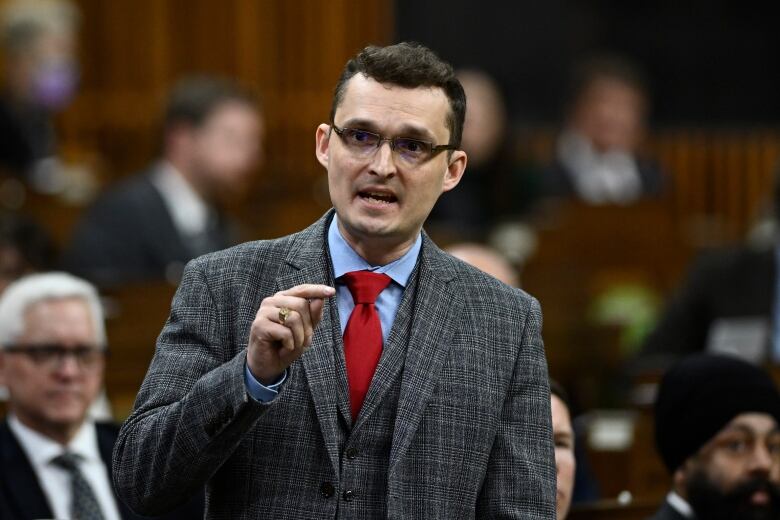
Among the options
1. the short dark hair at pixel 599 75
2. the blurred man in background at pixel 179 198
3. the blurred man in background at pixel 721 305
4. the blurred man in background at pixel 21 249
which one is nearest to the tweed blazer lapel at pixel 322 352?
the blurred man in background at pixel 21 249

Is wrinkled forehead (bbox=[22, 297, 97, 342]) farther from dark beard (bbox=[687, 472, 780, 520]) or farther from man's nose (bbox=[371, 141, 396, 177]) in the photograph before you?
man's nose (bbox=[371, 141, 396, 177])

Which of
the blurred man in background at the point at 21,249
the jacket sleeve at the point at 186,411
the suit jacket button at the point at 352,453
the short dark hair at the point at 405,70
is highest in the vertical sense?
the short dark hair at the point at 405,70

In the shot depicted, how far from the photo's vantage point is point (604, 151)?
9758mm

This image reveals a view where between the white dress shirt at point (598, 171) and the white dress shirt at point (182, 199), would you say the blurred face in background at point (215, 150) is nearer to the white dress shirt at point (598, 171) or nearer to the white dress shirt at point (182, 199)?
the white dress shirt at point (182, 199)

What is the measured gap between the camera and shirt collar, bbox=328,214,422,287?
2541 millimetres

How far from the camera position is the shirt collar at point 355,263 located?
254cm

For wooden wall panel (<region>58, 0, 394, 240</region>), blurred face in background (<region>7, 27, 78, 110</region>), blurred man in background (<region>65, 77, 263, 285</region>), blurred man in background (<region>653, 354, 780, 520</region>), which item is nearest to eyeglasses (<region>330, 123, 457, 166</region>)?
blurred man in background (<region>653, 354, 780, 520</region>)

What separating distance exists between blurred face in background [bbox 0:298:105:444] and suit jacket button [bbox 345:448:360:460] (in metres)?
1.69

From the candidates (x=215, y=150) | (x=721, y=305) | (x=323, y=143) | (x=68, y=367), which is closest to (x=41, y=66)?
(x=215, y=150)

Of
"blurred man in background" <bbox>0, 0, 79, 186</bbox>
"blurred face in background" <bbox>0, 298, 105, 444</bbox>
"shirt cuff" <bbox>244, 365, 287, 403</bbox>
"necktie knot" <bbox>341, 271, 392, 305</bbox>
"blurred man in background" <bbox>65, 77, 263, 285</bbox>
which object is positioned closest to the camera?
"shirt cuff" <bbox>244, 365, 287, 403</bbox>

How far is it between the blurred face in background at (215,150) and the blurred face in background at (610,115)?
3130 mm

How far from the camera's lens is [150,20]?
11156 mm

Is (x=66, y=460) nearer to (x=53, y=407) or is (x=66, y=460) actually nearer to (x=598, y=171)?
(x=53, y=407)

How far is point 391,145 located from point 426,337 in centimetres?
32
